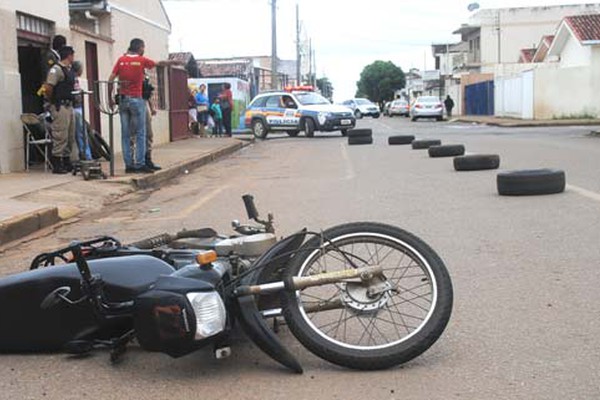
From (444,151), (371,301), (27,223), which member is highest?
(444,151)

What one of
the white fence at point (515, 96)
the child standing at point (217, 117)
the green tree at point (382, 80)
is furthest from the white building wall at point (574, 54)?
the green tree at point (382, 80)

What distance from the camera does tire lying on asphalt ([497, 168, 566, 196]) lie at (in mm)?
9445

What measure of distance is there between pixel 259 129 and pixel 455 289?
76.8 feet

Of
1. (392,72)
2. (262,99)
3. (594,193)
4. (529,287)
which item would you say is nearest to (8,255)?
(529,287)

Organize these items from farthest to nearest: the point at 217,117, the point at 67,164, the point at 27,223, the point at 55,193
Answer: the point at 217,117 → the point at 67,164 → the point at 55,193 → the point at 27,223

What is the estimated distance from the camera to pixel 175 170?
14.4 meters

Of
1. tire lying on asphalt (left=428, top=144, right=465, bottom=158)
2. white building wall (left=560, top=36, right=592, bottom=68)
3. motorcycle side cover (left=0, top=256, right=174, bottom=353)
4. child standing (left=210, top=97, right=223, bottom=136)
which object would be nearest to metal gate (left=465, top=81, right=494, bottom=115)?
white building wall (left=560, top=36, right=592, bottom=68)

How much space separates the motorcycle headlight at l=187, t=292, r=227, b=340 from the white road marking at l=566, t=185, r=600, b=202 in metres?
6.57

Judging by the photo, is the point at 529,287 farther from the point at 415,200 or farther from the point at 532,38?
the point at 532,38

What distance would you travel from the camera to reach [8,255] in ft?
23.5

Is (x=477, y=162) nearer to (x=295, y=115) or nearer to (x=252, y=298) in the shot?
(x=252, y=298)

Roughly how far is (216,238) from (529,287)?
7.13 feet

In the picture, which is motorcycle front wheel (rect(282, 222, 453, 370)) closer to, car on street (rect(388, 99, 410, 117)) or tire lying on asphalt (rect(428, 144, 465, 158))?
tire lying on asphalt (rect(428, 144, 465, 158))

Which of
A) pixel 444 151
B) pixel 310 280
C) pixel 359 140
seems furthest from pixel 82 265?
pixel 359 140
